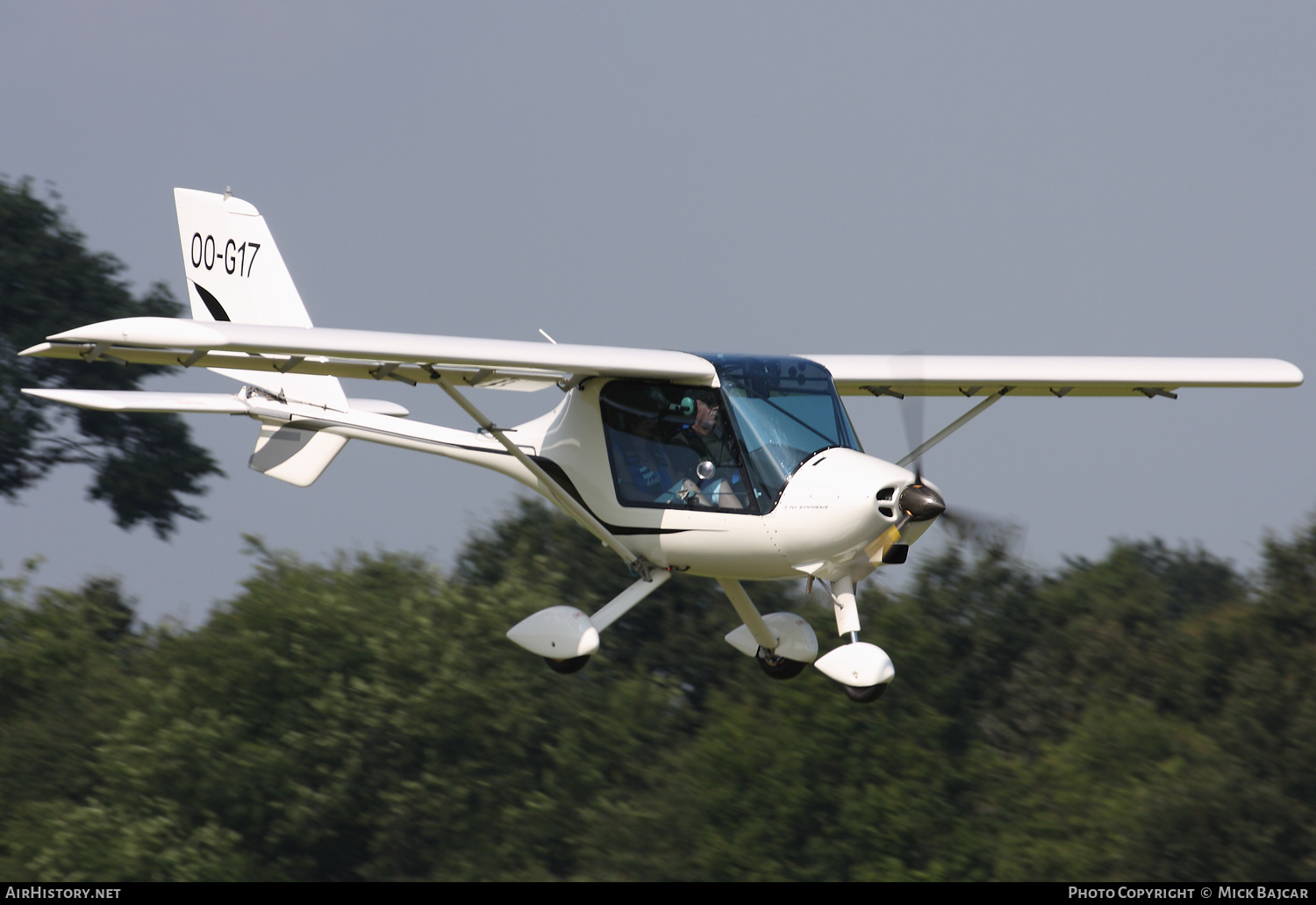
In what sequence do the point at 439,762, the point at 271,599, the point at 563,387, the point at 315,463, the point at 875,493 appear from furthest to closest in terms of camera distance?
the point at 271,599, the point at 439,762, the point at 315,463, the point at 563,387, the point at 875,493

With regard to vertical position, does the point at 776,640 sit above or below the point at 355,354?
below

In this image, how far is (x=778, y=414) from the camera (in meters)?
10.7

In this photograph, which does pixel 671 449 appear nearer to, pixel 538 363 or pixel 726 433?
pixel 726 433

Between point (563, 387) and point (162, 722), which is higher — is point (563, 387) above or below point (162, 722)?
above

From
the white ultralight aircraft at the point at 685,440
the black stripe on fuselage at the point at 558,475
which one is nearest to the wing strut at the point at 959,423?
the white ultralight aircraft at the point at 685,440

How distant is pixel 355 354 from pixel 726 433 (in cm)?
265

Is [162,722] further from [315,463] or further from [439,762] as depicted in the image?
[315,463]

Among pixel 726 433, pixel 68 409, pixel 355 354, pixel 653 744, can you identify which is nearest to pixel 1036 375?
pixel 726 433

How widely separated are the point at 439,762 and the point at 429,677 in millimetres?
1945

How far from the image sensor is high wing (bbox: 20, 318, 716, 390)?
32.3 ft
